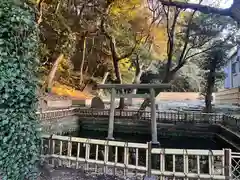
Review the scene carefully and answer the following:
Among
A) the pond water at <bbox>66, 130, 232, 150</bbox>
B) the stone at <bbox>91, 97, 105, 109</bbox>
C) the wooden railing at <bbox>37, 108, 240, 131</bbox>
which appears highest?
the stone at <bbox>91, 97, 105, 109</bbox>

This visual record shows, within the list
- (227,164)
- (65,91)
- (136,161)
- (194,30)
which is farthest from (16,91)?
(65,91)

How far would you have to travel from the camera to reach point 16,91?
400 cm

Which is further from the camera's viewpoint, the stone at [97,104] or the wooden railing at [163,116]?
the stone at [97,104]

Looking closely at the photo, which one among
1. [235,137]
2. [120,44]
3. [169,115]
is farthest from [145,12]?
[235,137]

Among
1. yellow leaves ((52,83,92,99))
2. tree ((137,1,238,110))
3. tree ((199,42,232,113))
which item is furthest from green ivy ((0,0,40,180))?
yellow leaves ((52,83,92,99))

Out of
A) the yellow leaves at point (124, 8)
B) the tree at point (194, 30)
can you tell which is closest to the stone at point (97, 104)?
the tree at point (194, 30)

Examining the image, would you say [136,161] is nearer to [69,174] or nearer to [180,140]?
[69,174]

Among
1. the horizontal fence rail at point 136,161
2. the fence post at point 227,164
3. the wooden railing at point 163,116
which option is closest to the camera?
the fence post at point 227,164

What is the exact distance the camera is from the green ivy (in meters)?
3.93

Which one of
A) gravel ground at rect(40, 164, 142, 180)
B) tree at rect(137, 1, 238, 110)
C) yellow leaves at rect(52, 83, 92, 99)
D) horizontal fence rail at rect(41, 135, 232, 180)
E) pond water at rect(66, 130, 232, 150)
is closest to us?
horizontal fence rail at rect(41, 135, 232, 180)

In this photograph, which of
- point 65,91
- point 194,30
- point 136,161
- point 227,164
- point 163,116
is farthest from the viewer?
point 65,91

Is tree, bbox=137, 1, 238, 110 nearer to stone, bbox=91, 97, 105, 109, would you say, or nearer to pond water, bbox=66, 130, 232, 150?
pond water, bbox=66, 130, 232, 150

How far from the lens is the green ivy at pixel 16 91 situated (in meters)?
3.93

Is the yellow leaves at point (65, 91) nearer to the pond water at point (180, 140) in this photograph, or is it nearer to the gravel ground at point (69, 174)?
the pond water at point (180, 140)
